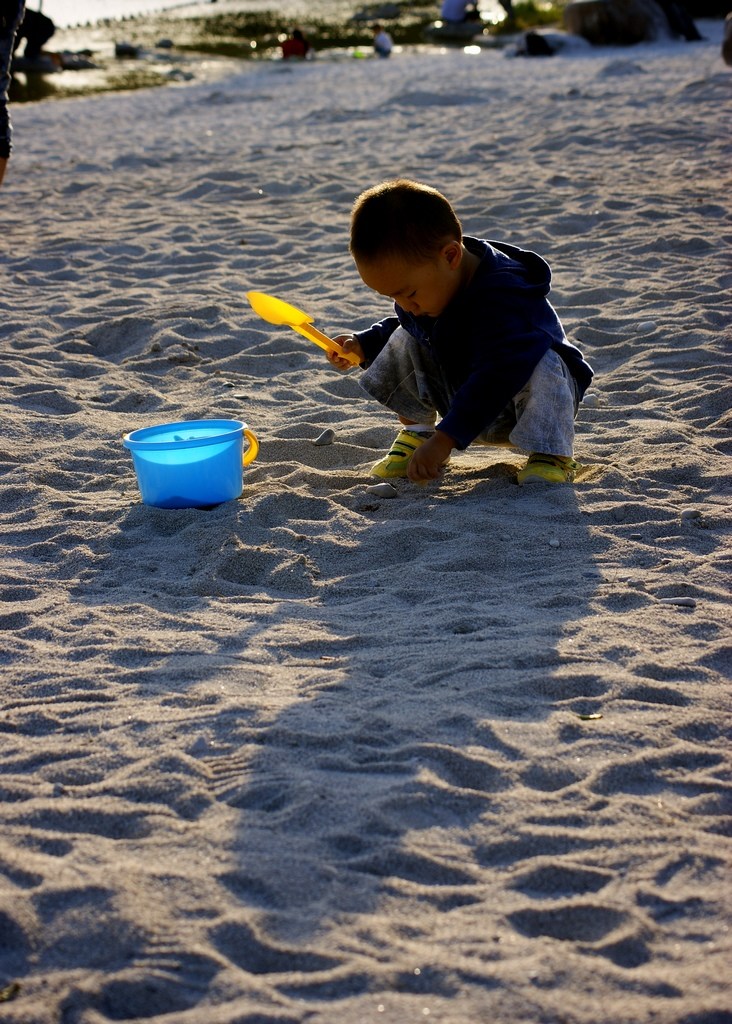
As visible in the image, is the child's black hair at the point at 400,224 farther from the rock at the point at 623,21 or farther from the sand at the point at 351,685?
the rock at the point at 623,21

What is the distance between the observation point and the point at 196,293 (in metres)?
5.43

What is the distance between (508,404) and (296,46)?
1674 cm

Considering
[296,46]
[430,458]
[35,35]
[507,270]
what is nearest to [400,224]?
[507,270]

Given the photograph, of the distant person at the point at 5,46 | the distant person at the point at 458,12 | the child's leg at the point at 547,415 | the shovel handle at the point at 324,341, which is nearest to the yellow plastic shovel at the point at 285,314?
the shovel handle at the point at 324,341

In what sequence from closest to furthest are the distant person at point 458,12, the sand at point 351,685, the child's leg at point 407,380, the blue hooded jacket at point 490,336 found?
the sand at point 351,685
the blue hooded jacket at point 490,336
the child's leg at point 407,380
the distant person at point 458,12

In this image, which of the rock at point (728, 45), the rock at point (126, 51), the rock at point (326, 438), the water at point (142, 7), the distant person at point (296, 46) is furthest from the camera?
the water at point (142, 7)

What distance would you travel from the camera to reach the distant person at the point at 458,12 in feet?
69.4

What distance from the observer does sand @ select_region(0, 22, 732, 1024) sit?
160 cm

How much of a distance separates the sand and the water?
79.1 feet

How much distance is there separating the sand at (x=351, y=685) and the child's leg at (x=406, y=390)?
0.14 meters

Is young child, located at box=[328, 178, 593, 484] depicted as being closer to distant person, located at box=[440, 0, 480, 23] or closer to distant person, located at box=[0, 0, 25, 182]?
distant person, located at box=[0, 0, 25, 182]

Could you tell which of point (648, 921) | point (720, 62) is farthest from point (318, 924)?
point (720, 62)

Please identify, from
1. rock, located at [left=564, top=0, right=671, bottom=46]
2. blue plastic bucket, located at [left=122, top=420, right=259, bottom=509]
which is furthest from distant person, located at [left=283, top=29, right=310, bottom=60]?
blue plastic bucket, located at [left=122, top=420, right=259, bottom=509]

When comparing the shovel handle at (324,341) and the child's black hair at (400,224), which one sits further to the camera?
the shovel handle at (324,341)
